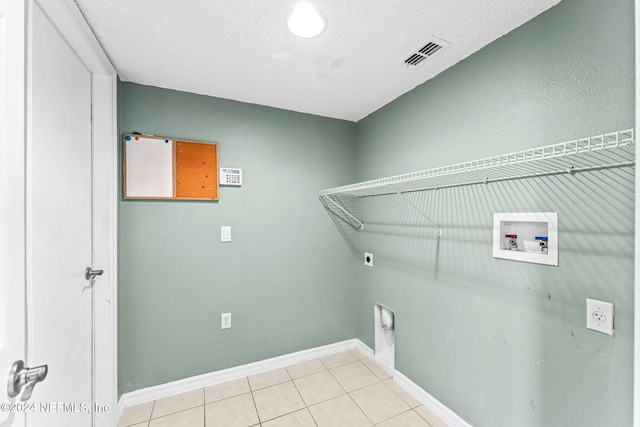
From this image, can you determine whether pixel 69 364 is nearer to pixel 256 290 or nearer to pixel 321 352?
pixel 256 290

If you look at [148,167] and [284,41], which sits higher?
[284,41]

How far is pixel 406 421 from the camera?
1.63 metres

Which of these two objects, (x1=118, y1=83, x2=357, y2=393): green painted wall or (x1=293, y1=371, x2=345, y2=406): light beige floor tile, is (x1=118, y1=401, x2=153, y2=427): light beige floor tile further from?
(x1=293, y1=371, x2=345, y2=406): light beige floor tile

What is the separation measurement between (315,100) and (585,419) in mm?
2359

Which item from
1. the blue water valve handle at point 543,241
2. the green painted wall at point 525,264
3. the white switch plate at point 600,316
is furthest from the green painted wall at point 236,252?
the white switch plate at point 600,316

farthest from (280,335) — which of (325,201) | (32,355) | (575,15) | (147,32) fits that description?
(575,15)

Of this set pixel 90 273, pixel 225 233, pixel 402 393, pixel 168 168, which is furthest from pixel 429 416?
pixel 168 168

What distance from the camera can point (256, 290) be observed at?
7.06ft

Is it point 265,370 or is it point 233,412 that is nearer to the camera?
point 233,412

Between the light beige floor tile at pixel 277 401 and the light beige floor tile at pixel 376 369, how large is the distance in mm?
664

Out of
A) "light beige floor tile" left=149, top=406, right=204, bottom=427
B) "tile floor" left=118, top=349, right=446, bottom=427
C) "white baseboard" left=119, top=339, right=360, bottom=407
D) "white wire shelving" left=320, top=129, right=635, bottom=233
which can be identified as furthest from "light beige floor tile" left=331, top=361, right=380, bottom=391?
"white wire shelving" left=320, top=129, right=635, bottom=233

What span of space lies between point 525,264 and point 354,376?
1.54m

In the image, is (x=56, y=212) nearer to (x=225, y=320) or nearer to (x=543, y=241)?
(x=225, y=320)

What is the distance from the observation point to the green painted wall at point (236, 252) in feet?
5.98
